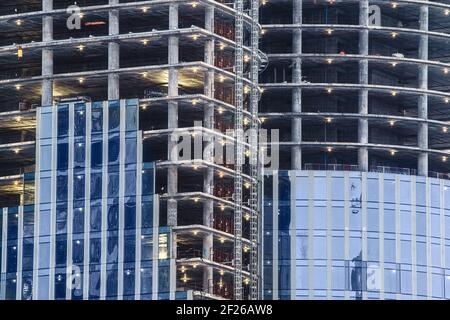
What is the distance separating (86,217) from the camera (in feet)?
571

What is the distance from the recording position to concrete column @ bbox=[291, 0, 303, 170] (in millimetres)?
190500

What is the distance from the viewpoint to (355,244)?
188 m

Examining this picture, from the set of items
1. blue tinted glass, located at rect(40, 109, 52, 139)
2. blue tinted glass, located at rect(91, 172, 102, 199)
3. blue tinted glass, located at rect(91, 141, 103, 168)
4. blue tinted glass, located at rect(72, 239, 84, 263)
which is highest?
blue tinted glass, located at rect(40, 109, 52, 139)

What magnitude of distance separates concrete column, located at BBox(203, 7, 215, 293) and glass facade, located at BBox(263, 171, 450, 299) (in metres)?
15.7

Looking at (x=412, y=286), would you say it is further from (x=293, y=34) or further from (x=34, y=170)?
(x=34, y=170)

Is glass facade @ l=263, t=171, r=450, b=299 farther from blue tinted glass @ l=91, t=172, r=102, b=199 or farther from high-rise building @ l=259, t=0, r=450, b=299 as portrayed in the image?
blue tinted glass @ l=91, t=172, r=102, b=199

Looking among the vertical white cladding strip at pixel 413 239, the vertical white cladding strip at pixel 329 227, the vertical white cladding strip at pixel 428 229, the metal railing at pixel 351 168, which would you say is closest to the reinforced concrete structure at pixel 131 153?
the vertical white cladding strip at pixel 329 227

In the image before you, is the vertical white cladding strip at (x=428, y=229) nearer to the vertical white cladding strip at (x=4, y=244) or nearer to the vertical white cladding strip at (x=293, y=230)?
the vertical white cladding strip at (x=293, y=230)

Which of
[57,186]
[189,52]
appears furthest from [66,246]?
[189,52]

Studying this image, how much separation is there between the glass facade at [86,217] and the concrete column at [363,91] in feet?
102

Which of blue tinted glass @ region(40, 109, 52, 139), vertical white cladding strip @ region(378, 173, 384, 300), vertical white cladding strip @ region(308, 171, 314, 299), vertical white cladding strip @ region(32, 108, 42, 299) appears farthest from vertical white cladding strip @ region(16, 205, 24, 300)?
vertical white cladding strip @ region(378, 173, 384, 300)
